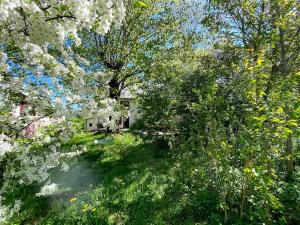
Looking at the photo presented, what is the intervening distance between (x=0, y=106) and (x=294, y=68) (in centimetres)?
654

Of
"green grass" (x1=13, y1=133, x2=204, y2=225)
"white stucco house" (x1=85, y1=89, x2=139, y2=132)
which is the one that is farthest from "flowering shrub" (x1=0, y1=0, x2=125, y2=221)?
"green grass" (x1=13, y1=133, x2=204, y2=225)

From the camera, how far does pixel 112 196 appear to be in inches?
229

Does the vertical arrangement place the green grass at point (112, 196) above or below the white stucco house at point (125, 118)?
below

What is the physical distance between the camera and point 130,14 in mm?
10773

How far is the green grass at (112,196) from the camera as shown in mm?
4914

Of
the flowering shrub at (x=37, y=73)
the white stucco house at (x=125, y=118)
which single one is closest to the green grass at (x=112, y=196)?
the flowering shrub at (x=37, y=73)

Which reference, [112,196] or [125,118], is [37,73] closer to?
[125,118]

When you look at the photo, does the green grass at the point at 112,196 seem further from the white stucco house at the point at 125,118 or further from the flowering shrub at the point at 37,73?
the white stucco house at the point at 125,118

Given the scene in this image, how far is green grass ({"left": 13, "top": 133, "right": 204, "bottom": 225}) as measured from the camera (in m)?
4.91

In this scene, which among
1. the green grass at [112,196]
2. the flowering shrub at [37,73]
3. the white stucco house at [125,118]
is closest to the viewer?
the flowering shrub at [37,73]

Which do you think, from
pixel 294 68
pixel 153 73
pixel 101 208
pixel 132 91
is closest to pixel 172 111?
pixel 153 73

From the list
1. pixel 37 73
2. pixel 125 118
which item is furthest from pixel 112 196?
pixel 37 73

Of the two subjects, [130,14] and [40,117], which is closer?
Result: [40,117]

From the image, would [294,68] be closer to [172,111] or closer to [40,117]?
[172,111]
